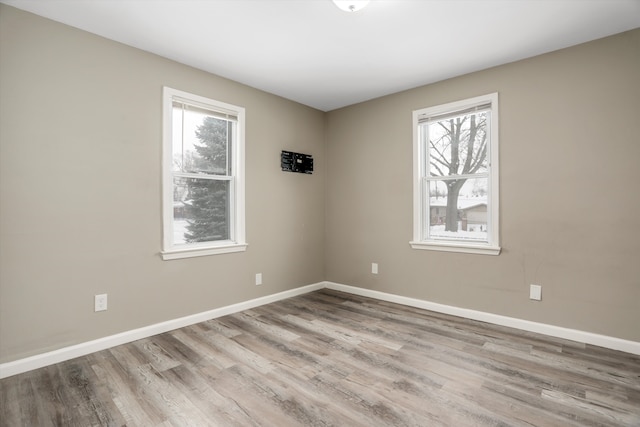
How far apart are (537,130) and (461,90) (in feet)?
2.86

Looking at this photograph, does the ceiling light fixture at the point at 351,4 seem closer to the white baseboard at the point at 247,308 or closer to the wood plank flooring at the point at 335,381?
the wood plank flooring at the point at 335,381

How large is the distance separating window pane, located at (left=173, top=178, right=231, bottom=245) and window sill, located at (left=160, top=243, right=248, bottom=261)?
15cm

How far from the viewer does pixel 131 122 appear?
2.84m

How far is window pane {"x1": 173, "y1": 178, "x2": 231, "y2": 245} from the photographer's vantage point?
3246 millimetres

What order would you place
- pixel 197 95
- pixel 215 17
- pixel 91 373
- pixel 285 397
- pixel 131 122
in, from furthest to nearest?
pixel 197 95 → pixel 131 122 → pixel 215 17 → pixel 91 373 → pixel 285 397

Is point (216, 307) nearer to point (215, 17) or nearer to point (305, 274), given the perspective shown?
point (305, 274)

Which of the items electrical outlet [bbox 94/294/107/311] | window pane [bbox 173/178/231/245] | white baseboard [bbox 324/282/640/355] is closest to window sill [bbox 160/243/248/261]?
window pane [bbox 173/178/231/245]

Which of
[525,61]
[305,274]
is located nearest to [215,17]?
[525,61]

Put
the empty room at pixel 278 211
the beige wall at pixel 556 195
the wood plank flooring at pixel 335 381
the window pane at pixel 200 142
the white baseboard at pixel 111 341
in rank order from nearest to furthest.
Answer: the wood plank flooring at pixel 335 381, the empty room at pixel 278 211, the white baseboard at pixel 111 341, the beige wall at pixel 556 195, the window pane at pixel 200 142

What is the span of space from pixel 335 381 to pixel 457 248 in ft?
6.70

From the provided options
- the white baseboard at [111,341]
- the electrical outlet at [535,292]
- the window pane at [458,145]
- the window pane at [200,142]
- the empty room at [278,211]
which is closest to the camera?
the empty room at [278,211]

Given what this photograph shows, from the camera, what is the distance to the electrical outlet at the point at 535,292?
2998 mm

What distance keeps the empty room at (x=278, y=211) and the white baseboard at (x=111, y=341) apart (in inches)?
0.7

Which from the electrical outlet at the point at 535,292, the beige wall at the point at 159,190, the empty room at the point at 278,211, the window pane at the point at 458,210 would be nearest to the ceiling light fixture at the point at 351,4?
the empty room at the point at 278,211
